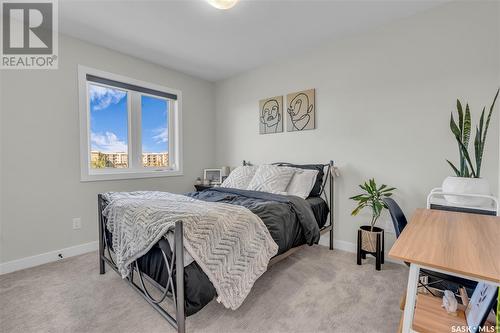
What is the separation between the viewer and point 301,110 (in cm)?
312

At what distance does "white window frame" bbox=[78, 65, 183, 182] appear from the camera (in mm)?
2740

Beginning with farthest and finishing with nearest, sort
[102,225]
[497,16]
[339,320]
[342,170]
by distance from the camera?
[342,170] → [102,225] → [497,16] → [339,320]

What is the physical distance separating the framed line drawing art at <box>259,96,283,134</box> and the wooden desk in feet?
7.47

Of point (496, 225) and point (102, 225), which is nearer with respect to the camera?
point (496, 225)

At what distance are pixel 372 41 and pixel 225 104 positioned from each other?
7.73ft

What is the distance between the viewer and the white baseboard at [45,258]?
2.27 meters

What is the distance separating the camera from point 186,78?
3.81 metres

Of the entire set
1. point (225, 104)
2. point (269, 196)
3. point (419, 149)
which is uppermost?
point (225, 104)

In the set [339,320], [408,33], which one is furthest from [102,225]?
[408,33]

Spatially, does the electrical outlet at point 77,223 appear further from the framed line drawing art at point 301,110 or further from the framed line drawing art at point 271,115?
the framed line drawing art at point 301,110

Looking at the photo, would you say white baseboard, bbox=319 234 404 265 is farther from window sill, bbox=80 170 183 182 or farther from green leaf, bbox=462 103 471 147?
window sill, bbox=80 170 183 182

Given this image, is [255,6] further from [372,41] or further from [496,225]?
[496,225]

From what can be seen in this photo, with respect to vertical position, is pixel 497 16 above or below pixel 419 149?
above

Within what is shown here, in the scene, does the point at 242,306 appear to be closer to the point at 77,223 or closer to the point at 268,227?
the point at 268,227
